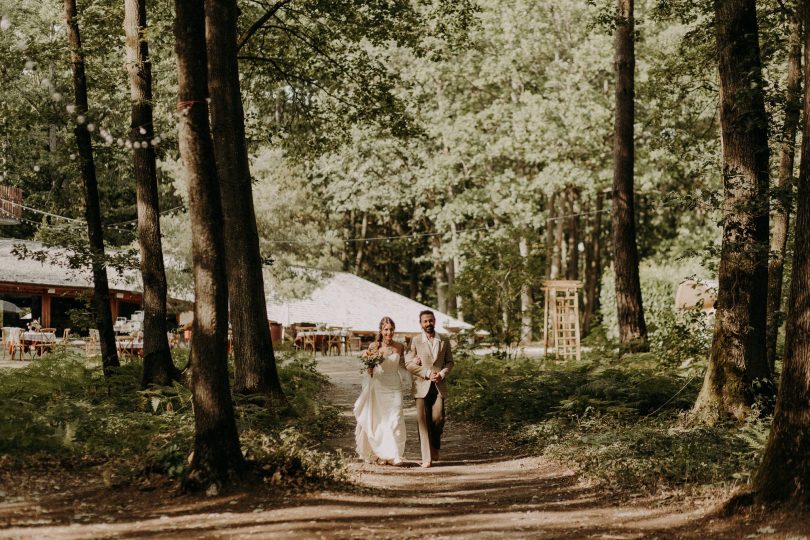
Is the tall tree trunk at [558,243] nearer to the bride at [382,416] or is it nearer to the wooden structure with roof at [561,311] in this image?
the wooden structure with roof at [561,311]

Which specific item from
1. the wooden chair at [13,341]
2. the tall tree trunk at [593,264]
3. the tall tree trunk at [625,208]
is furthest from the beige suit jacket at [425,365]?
the tall tree trunk at [593,264]

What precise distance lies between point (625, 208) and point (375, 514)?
1212 centimetres

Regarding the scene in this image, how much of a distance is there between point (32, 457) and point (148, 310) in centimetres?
553

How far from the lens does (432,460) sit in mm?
11734

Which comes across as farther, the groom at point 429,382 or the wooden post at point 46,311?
the wooden post at point 46,311

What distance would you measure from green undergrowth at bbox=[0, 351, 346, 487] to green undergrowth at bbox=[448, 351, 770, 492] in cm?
290

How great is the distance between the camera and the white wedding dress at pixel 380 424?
1160 centimetres

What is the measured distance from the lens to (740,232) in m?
10.9

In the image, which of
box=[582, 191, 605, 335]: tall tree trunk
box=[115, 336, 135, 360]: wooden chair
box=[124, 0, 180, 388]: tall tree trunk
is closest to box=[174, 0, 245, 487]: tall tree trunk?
box=[124, 0, 180, 388]: tall tree trunk

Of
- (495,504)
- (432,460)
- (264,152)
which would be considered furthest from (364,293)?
(495,504)

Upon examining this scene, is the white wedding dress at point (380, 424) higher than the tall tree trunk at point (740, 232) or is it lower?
lower

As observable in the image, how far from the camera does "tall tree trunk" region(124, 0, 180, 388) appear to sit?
584 inches

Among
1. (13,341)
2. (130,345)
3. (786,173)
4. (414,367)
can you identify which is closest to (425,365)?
(414,367)

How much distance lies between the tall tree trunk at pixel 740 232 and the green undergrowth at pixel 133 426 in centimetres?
488
